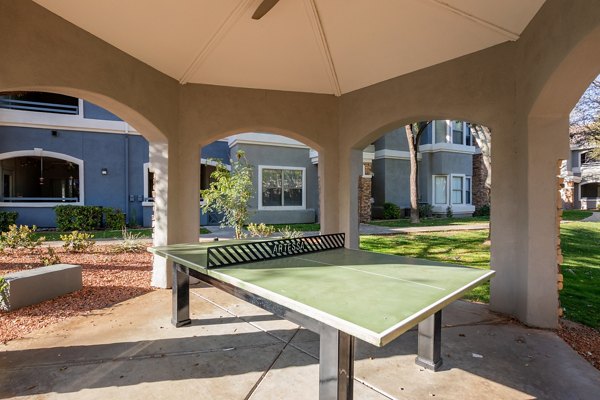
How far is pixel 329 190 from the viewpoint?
7.33 m

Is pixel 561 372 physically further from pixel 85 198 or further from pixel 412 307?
pixel 85 198

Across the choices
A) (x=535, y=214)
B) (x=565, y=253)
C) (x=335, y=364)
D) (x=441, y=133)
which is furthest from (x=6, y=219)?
(x=441, y=133)

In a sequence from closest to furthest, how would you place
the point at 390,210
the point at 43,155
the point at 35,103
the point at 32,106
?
the point at 35,103
the point at 43,155
the point at 32,106
the point at 390,210

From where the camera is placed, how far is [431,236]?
12570mm

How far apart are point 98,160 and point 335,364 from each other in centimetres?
1562

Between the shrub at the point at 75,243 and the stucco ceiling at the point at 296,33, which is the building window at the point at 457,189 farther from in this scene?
the shrub at the point at 75,243

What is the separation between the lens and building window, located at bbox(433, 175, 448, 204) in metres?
21.5

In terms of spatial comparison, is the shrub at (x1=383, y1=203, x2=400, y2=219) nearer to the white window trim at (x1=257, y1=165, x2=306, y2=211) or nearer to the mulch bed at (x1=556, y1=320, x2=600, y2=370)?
the white window trim at (x1=257, y1=165, x2=306, y2=211)

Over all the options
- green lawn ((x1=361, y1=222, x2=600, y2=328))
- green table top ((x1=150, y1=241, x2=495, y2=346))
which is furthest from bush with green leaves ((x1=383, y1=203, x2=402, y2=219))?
green table top ((x1=150, y1=241, x2=495, y2=346))

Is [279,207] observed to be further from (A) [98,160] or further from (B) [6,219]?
(B) [6,219]

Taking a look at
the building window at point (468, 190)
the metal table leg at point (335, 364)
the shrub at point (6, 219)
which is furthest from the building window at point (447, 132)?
the shrub at point (6, 219)

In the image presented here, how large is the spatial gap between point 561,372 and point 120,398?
4404 millimetres

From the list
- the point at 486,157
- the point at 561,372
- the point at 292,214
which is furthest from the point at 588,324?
the point at 292,214

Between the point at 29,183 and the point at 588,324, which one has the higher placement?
the point at 29,183
